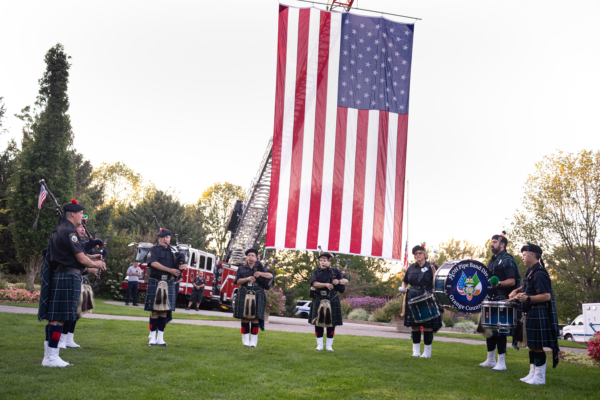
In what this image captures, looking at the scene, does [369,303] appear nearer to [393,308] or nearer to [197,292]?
[393,308]

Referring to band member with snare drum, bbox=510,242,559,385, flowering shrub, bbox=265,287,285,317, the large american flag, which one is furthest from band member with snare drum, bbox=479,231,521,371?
flowering shrub, bbox=265,287,285,317

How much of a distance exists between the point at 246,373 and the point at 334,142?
914cm

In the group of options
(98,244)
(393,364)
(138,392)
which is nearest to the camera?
(138,392)

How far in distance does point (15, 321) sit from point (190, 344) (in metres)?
4.18

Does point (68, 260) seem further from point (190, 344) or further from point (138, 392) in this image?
point (190, 344)

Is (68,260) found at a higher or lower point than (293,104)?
lower

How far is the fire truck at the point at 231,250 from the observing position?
19.5 meters

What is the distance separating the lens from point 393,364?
725cm

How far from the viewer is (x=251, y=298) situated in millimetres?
8500

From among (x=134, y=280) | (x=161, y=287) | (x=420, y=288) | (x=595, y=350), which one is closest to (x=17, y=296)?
(x=134, y=280)

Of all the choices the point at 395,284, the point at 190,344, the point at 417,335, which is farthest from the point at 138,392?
the point at 395,284

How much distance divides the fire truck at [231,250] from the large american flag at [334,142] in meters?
4.38

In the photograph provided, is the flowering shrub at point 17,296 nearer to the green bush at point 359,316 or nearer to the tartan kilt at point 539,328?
the green bush at point 359,316

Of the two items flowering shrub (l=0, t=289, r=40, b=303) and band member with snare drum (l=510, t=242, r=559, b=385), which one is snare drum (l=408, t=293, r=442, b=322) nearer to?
band member with snare drum (l=510, t=242, r=559, b=385)
